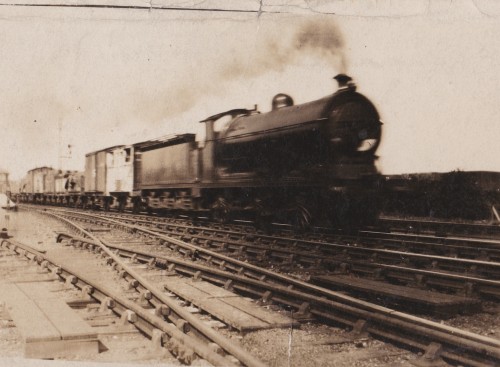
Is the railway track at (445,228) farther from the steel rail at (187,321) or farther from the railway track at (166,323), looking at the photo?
the railway track at (166,323)

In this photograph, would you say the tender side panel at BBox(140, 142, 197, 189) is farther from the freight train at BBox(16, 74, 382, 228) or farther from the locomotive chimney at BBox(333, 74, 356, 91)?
the locomotive chimney at BBox(333, 74, 356, 91)

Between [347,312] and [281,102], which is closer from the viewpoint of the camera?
[347,312]

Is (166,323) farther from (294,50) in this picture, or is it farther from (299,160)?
(299,160)

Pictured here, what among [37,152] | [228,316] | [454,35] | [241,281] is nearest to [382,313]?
[228,316]

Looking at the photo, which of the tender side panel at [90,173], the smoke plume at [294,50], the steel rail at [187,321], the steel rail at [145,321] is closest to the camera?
the steel rail at [187,321]

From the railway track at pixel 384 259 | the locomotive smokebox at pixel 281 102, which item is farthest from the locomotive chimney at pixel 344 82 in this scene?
the railway track at pixel 384 259

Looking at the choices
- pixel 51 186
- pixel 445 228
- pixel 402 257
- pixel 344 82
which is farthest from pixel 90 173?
pixel 402 257
